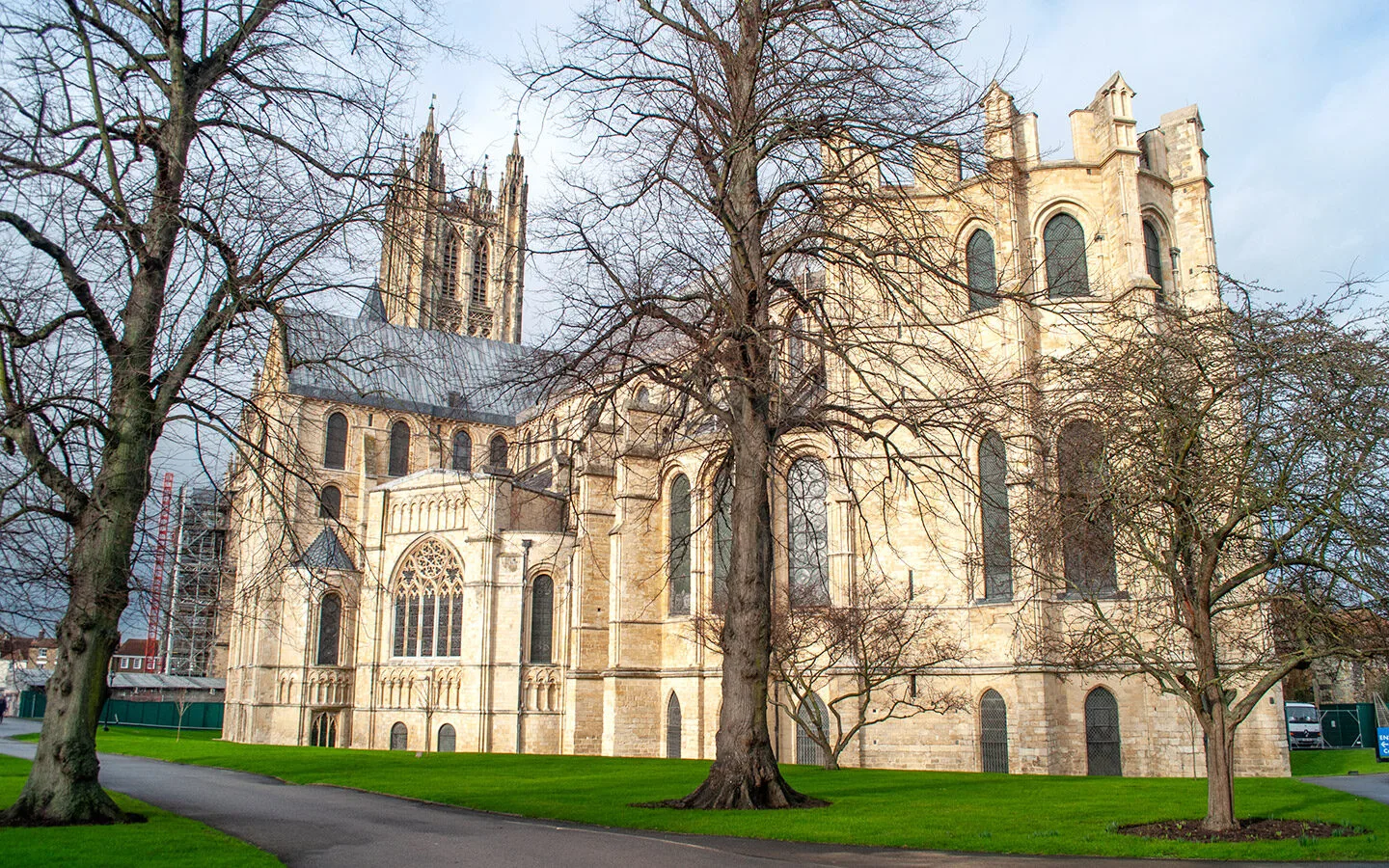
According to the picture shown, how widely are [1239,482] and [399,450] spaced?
42102 mm

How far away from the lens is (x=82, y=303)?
1086cm

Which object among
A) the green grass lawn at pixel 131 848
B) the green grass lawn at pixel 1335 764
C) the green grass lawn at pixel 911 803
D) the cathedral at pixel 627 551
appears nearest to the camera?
the green grass lawn at pixel 131 848

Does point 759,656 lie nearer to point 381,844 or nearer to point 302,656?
point 381,844

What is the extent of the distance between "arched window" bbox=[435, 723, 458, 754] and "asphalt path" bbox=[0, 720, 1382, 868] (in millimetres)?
23003

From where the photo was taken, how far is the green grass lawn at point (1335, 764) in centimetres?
2680

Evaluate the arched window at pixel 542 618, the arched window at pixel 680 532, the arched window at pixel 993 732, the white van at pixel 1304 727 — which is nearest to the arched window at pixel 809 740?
the arched window at pixel 993 732

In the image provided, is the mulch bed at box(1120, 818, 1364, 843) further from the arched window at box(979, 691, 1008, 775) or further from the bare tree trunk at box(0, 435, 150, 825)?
the arched window at box(979, 691, 1008, 775)

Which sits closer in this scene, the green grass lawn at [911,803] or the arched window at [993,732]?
the green grass lawn at [911,803]

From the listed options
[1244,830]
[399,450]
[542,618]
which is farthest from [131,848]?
[399,450]

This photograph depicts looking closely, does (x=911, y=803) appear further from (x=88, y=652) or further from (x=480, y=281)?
(x=480, y=281)

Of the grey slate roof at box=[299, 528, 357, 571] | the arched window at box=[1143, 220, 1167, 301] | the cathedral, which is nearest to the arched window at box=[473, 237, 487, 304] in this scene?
the cathedral

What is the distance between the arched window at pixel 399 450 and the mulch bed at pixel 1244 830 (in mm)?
40896

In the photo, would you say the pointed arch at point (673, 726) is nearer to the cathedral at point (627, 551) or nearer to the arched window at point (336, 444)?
the cathedral at point (627, 551)

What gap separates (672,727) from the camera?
32250 mm
